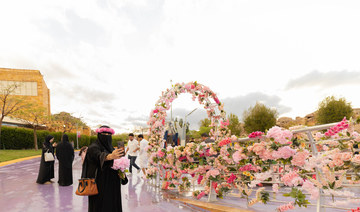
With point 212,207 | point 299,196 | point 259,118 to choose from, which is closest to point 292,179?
point 299,196

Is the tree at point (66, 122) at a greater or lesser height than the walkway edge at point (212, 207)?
greater

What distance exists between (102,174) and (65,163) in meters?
5.72

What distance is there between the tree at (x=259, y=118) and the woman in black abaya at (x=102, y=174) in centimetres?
3890

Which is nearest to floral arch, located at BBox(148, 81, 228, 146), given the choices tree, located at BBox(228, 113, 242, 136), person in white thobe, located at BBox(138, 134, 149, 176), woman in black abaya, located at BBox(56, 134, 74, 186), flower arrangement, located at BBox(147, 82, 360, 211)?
flower arrangement, located at BBox(147, 82, 360, 211)

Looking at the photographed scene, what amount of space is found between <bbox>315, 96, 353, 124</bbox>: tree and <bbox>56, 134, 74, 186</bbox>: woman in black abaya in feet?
125

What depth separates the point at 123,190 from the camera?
24.5ft

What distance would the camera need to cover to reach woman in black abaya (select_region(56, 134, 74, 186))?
8594 millimetres

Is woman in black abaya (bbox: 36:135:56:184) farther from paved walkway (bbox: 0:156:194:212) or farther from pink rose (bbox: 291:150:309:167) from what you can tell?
pink rose (bbox: 291:150:309:167)

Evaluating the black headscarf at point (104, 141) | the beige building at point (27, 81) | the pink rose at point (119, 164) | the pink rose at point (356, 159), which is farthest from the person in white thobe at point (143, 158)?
the beige building at point (27, 81)

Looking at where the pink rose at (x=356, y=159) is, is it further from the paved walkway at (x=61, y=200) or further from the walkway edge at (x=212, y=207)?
the paved walkway at (x=61, y=200)

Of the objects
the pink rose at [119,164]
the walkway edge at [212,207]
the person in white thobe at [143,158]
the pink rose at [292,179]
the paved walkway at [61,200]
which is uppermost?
the pink rose at [119,164]

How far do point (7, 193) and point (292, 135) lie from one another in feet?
27.3

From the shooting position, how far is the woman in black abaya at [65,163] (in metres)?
8.59

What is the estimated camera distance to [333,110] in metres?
36.8
